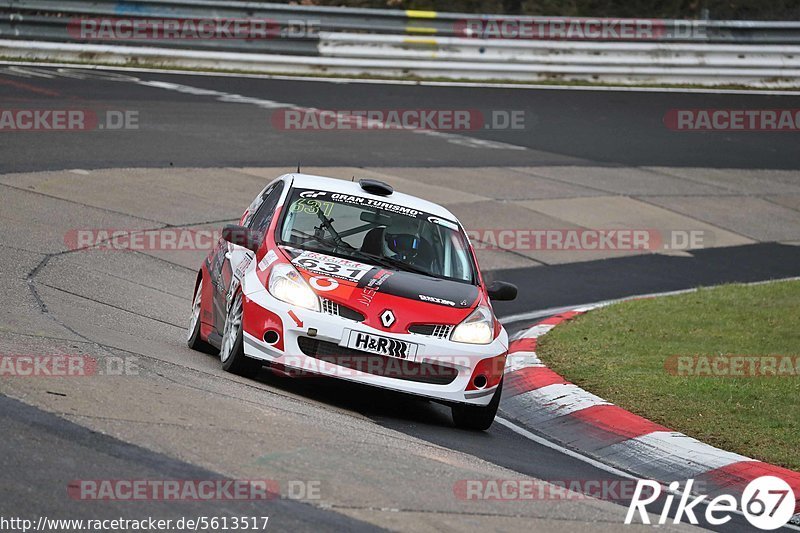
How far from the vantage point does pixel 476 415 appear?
870cm

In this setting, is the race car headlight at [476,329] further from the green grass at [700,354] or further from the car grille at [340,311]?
the green grass at [700,354]

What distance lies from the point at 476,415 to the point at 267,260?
68.9 inches

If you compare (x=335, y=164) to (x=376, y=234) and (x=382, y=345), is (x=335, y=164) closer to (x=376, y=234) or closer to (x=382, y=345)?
(x=376, y=234)

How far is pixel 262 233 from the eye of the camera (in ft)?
30.7

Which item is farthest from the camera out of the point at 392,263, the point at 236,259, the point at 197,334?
the point at 197,334

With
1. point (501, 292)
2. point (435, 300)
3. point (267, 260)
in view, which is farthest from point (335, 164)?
point (435, 300)

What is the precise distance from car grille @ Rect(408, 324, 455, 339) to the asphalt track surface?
1.85ft

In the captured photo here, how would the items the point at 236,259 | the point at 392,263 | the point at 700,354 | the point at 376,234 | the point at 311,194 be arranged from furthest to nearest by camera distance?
the point at 700,354, the point at 311,194, the point at 376,234, the point at 236,259, the point at 392,263

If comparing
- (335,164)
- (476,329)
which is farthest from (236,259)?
(335,164)

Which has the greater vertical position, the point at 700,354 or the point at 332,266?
the point at 332,266

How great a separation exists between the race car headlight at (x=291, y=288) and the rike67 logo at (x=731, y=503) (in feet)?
7.80

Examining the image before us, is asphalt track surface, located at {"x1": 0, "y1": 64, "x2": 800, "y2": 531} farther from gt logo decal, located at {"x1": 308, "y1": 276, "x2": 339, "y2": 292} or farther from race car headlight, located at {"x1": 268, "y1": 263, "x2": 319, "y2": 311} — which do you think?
gt logo decal, located at {"x1": 308, "y1": 276, "x2": 339, "y2": 292}

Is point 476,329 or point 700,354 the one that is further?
point 700,354

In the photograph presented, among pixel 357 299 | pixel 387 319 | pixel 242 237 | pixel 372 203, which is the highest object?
pixel 372 203
